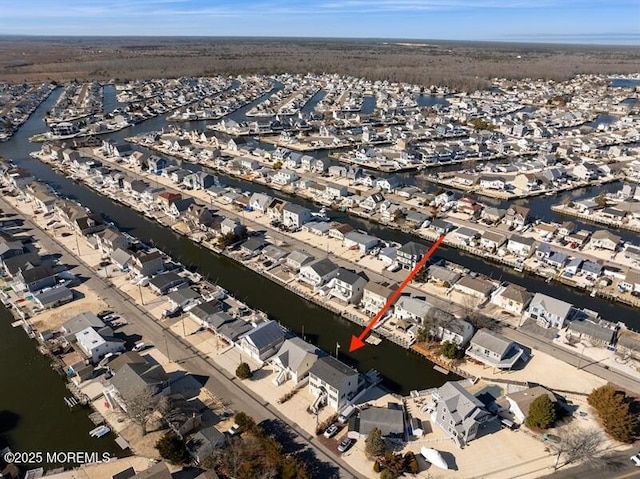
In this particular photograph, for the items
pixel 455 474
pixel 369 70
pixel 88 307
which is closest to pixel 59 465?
pixel 88 307

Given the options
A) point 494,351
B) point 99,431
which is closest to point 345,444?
point 494,351

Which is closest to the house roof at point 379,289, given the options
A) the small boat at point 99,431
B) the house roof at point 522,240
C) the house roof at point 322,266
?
the house roof at point 322,266

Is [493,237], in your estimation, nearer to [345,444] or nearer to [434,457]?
[434,457]

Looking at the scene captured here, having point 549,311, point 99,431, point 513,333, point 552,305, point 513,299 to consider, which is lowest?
point 99,431

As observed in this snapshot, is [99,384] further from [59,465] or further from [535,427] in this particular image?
[535,427]

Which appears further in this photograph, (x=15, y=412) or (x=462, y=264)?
(x=462, y=264)

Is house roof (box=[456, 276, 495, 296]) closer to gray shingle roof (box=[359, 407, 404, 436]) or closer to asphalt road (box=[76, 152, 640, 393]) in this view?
asphalt road (box=[76, 152, 640, 393])
